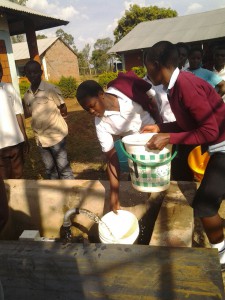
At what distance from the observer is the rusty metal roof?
6.96 meters

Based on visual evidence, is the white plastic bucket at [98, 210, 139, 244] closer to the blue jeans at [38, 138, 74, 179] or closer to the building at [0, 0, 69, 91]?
the blue jeans at [38, 138, 74, 179]

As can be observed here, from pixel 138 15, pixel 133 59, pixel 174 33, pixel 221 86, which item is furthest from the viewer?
pixel 138 15

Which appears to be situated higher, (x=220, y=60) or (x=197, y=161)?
(x=220, y=60)

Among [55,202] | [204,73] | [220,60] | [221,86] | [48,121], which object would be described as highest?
[220,60]

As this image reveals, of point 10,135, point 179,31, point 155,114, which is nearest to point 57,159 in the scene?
point 10,135

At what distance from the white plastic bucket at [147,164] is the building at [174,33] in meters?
17.9

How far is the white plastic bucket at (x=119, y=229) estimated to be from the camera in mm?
2236

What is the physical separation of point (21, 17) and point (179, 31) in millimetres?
15560

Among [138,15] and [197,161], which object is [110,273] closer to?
[197,161]

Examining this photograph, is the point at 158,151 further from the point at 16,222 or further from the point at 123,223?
the point at 16,222

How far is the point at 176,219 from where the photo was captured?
2148 mm

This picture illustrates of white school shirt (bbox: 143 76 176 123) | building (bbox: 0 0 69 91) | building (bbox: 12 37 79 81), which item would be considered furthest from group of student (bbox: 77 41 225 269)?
building (bbox: 12 37 79 81)

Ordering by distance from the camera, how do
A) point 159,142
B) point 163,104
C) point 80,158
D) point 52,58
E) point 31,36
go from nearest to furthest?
point 159,142 < point 163,104 < point 80,158 < point 31,36 < point 52,58

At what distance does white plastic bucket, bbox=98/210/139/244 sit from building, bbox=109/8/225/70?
1796cm
